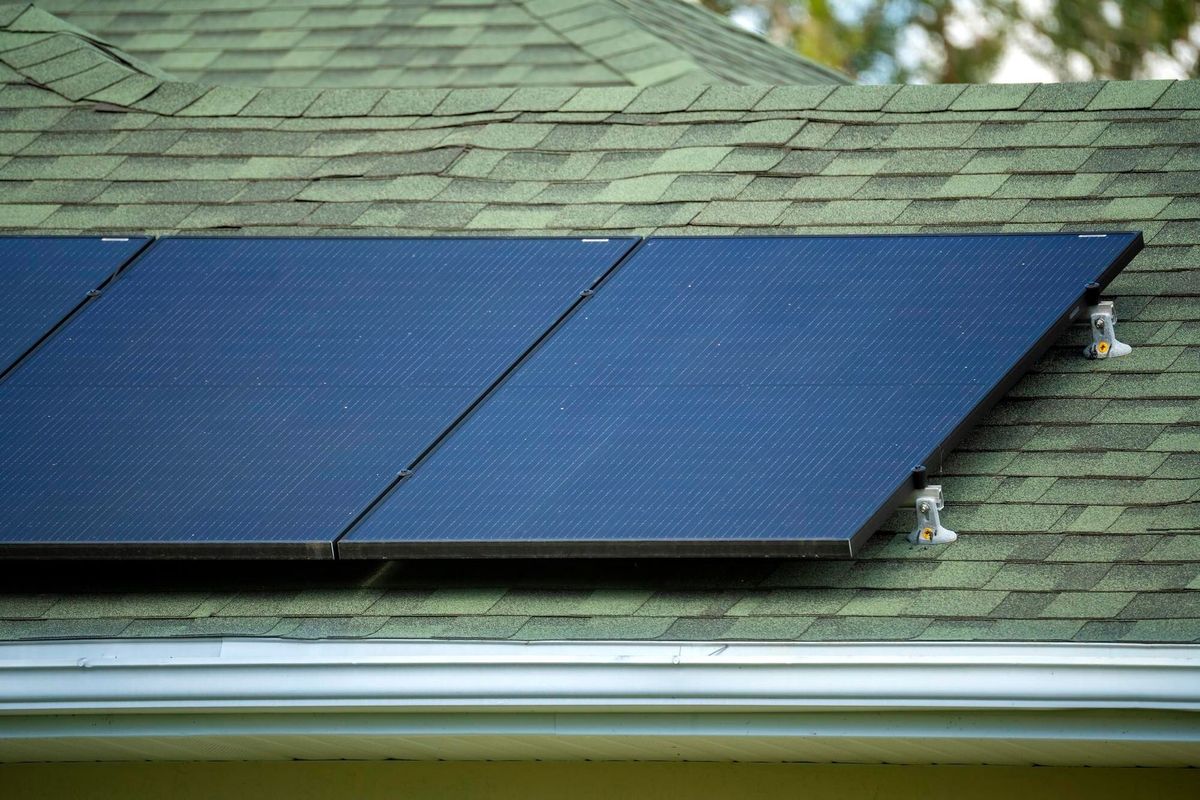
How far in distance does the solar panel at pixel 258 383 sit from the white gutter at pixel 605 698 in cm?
48

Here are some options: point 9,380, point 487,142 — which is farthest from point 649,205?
point 9,380

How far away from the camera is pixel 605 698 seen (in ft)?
18.4

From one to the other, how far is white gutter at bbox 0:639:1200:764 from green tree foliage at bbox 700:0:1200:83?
27435mm

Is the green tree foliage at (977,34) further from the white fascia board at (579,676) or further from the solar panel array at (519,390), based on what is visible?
the white fascia board at (579,676)

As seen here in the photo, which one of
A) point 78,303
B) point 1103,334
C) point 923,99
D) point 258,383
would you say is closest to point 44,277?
point 78,303

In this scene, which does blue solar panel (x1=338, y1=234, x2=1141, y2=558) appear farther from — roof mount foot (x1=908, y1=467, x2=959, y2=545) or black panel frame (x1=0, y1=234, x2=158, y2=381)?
black panel frame (x1=0, y1=234, x2=158, y2=381)

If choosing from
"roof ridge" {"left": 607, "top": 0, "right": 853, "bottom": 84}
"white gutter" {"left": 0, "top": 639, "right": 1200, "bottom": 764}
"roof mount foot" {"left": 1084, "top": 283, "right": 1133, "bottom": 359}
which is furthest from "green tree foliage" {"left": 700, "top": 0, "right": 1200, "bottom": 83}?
"white gutter" {"left": 0, "top": 639, "right": 1200, "bottom": 764}

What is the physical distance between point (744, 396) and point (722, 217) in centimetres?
159

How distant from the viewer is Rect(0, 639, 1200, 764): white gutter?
5.37 meters

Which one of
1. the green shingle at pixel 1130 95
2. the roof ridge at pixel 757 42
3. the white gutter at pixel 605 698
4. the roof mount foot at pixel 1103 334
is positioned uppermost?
the green shingle at pixel 1130 95

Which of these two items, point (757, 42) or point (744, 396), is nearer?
point (744, 396)

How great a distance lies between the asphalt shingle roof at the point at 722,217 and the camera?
19.2ft

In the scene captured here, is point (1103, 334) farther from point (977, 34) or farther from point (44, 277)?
point (977, 34)

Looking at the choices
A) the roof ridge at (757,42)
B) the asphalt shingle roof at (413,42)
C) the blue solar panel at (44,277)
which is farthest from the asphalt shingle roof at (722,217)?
the roof ridge at (757,42)
